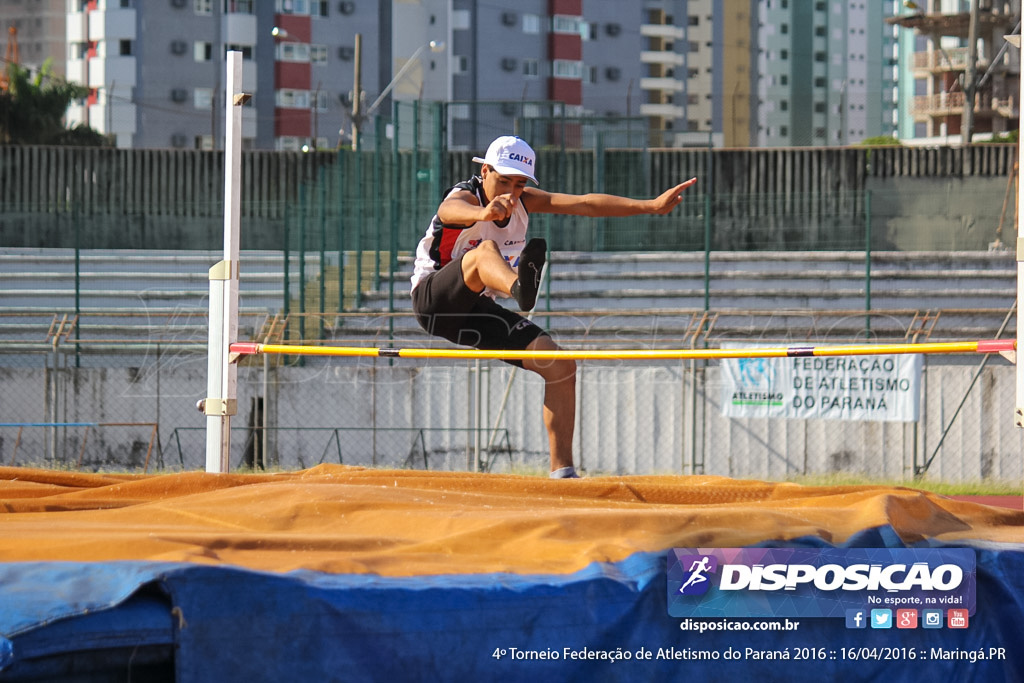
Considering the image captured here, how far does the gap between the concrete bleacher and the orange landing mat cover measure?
7690 millimetres

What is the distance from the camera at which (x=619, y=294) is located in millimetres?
14734

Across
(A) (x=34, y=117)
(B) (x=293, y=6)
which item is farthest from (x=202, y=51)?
(A) (x=34, y=117)

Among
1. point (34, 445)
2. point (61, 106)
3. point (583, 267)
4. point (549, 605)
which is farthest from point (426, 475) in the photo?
point (61, 106)

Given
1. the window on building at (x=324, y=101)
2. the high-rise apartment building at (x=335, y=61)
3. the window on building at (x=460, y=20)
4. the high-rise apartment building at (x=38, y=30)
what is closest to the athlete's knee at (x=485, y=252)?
the high-rise apartment building at (x=335, y=61)

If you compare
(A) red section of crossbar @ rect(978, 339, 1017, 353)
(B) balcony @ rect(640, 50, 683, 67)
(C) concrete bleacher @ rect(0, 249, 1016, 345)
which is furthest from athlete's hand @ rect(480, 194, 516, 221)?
(B) balcony @ rect(640, 50, 683, 67)

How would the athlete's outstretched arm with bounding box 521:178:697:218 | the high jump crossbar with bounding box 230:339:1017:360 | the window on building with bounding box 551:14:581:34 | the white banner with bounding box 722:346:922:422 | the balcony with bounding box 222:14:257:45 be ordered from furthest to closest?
the window on building with bounding box 551:14:581:34 → the balcony with bounding box 222:14:257:45 → the white banner with bounding box 722:346:922:422 → the athlete's outstretched arm with bounding box 521:178:697:218 → the high jump crossbar with bounding box 230:339:1017:360

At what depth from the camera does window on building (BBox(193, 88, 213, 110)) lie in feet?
134

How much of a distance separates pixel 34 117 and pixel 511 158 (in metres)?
30.8

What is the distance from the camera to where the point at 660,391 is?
1216 cm

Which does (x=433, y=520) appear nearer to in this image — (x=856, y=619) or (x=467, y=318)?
(x=856, y=619)

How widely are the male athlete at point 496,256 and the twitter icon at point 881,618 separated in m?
1.95

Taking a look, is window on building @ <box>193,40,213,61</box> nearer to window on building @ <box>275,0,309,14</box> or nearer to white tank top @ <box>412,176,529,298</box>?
window on building @ <box>275,0,309,14</box>

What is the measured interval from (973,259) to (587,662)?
14.3 m

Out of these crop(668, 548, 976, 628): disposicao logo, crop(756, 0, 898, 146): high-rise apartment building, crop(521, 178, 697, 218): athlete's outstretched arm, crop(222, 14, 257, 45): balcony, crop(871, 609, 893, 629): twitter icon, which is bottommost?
crop(871, 609, 893, 629): twitter icon
